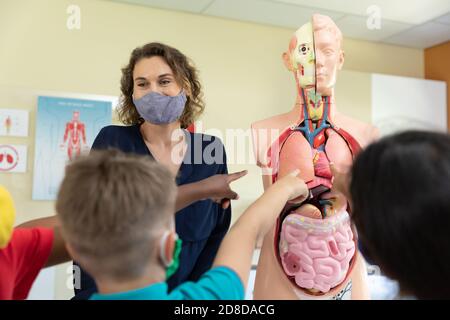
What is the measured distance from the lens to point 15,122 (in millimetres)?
1508

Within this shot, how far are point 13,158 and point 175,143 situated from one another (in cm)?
57

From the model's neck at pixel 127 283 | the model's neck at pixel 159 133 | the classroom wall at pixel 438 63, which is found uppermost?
the classroom wall at pixel 438 63

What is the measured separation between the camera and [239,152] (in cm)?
156

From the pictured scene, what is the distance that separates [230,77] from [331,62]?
38cm

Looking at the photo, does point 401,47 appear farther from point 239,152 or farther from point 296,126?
point 239,152

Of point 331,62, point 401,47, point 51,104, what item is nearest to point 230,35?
point 331,62

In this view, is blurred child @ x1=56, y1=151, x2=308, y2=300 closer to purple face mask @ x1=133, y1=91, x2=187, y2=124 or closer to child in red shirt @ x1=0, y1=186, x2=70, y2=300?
child in red shirt @ x1=0, y1=186, x2=70, y2=300

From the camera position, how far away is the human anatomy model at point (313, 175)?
1.44 meters

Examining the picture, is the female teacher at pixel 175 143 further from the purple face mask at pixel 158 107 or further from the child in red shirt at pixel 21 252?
the child in red shirt at pixel 21 252

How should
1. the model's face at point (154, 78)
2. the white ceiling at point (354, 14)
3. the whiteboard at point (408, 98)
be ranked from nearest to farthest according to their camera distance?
1. the model's face at point (154, 78)
2. the white ceiling at point (354, 14)
3. the whiteboard at point (408, 98)

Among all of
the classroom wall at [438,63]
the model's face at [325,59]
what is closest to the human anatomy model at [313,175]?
the model's face at [325,59]

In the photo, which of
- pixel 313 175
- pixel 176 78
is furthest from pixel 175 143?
pixel 313 175

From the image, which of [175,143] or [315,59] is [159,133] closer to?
[175,143]

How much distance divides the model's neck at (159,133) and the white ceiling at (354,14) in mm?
532
